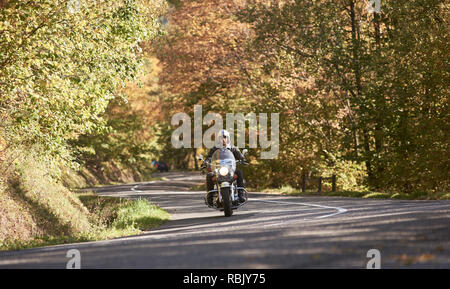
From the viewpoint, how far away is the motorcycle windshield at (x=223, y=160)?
49.1ft

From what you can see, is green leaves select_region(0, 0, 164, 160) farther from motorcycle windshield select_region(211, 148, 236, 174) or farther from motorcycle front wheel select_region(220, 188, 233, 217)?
motorcycle front wheel select_region(220, 188, 233, 217)

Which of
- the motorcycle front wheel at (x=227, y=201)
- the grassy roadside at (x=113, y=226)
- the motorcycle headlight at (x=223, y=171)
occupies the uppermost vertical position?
the motorcycle headlight at (x=223, y=171)

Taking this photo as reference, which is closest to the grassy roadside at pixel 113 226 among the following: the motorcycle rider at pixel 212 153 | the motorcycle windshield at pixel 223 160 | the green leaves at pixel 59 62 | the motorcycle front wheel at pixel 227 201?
the motorcycle rider at pixel 212 153

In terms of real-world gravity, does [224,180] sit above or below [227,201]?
above

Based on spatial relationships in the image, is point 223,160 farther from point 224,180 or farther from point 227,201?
point 227,201

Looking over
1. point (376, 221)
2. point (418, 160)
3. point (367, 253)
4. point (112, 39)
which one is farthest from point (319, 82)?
point (367, 253)

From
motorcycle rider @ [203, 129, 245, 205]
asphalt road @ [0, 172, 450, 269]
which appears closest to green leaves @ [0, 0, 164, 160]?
motorcycle rider @ [203, 129, 245, 205]

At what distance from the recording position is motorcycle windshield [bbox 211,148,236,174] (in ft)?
49.1

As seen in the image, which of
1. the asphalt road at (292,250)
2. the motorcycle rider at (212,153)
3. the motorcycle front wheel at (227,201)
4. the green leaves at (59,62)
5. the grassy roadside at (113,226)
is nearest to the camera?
the asphalt road at (292,250)

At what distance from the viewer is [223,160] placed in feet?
49.5

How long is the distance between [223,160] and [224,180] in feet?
1.87

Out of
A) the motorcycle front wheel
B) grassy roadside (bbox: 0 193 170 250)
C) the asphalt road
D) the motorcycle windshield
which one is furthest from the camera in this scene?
the motorcycle windshield

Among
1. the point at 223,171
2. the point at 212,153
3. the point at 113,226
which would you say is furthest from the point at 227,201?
the point at 113,226

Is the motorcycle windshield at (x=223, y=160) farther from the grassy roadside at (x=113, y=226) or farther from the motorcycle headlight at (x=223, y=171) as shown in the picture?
the grassy roadside at (x=113, y=226)
